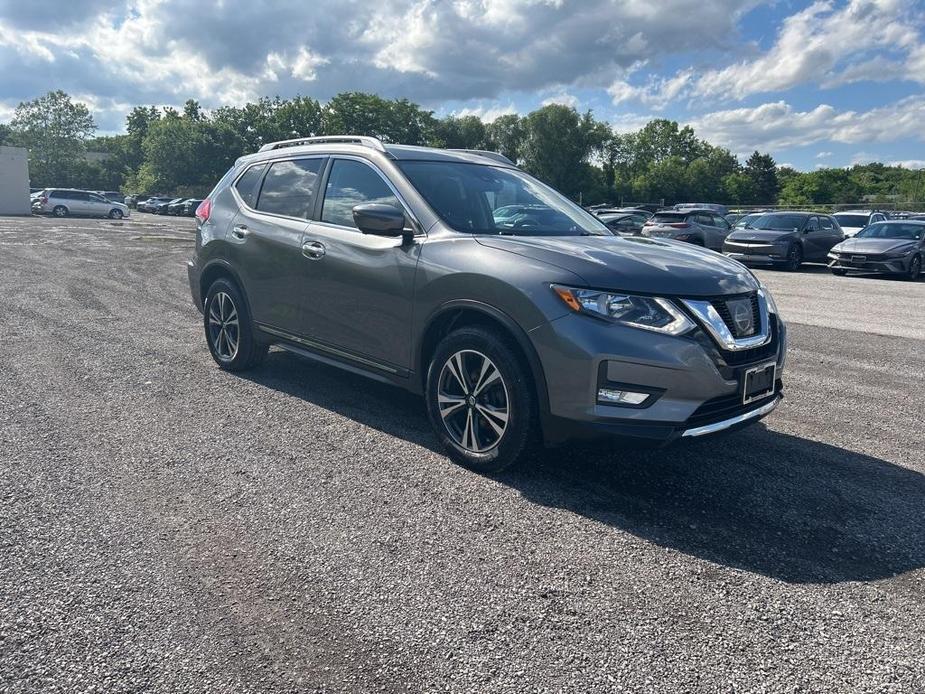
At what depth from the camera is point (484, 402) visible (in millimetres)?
4039

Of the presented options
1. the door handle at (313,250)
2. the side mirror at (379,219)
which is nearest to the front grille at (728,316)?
the side mirror at (379,219)

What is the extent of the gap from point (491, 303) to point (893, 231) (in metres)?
18.5

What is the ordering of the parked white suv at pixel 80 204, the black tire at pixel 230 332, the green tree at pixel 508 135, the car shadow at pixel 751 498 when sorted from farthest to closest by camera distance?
the green tree at pixel 508 135 → the parked white suv at pixel 80 204 → the black tire at pixel 230 332 → the car shadow at pixel 751 498

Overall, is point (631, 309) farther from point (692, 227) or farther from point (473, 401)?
point (692, 227)

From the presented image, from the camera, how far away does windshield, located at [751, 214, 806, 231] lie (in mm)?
20000

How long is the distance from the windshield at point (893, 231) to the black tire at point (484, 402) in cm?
1785

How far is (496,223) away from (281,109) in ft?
302

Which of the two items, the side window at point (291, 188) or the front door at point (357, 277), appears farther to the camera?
the side window at point (291, 188)

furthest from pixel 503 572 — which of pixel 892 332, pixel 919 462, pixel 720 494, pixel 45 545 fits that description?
pixel 892 332

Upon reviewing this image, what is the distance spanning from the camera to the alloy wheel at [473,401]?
13.0 ft

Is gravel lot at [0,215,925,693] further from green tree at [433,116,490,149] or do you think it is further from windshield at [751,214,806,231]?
green tree at [433,116,490,149]

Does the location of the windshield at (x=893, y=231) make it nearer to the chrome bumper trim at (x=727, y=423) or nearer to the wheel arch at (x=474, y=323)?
the chrome bumper trim at (x=727, y=423)

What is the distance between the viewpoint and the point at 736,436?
4.88 m

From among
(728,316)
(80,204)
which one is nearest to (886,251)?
(728,316)
